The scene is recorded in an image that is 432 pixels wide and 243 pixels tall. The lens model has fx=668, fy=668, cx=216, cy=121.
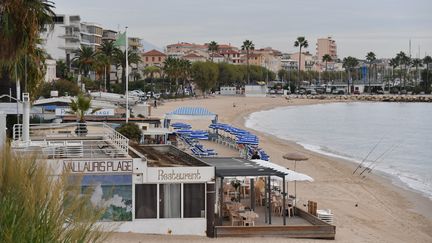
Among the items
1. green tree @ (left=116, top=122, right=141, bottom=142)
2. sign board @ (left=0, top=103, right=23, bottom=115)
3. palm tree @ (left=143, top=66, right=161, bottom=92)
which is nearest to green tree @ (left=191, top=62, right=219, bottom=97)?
palm tree @ (left=143, top=66, right=161, bottom=92)

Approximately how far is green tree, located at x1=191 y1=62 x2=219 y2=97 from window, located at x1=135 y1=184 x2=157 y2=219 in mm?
108116

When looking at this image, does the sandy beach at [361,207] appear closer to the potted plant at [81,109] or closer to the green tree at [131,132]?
the green tree at [131,132]

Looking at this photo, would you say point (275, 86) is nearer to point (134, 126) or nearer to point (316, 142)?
point (316, 142)

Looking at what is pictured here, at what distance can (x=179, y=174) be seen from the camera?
15664mm

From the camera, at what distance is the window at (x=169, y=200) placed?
51.7 feet

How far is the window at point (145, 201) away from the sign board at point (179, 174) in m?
0.24

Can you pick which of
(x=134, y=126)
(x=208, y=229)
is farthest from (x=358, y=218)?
(x=134, y=126)

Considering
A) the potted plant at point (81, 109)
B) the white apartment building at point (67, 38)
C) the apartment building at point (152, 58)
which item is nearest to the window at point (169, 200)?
the potted plant at point (81, 109)

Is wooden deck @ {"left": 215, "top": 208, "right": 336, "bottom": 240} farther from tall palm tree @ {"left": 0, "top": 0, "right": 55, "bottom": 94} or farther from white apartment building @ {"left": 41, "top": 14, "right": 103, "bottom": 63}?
white apartment building @ {"left": 41, "top": 14, "right": 103, "bottom": 63}

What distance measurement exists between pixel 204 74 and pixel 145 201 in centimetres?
11114

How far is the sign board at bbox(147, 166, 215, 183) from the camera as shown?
1561 cm

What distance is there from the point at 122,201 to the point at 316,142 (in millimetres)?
39668

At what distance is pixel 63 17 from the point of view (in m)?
110

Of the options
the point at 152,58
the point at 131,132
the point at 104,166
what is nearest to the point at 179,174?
the point at 104,166
